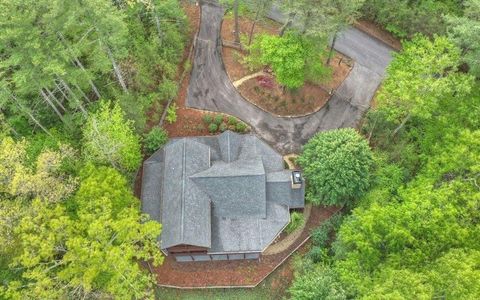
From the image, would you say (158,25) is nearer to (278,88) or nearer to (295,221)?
(278,88)

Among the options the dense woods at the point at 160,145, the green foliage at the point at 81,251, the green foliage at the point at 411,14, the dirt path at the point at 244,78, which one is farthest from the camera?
the dirt path at the point at 244,78

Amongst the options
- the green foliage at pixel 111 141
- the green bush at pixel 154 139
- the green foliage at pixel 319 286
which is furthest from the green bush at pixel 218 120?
the green foliage at pixel 319 286

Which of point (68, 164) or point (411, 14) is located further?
point (411, 14)

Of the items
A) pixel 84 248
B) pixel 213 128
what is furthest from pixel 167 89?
pixel 84 248

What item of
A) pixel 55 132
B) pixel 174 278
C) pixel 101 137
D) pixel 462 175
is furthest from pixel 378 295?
pixel 55 132

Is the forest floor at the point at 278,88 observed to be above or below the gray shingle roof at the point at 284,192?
above

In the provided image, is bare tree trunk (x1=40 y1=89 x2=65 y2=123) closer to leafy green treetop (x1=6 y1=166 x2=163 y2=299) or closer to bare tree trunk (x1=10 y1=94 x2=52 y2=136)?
bare tree trunk (x1=10 y1=94 x2=52 y2=136)

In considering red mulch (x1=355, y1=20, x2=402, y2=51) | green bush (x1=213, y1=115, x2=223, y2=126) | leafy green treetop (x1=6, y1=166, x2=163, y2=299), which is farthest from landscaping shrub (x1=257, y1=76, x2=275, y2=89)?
leafy green treetop (x1=6, y1=166, x2=163, y2=299)

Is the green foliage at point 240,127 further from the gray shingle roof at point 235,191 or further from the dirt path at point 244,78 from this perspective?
the gray shingle roof at point 235,191
